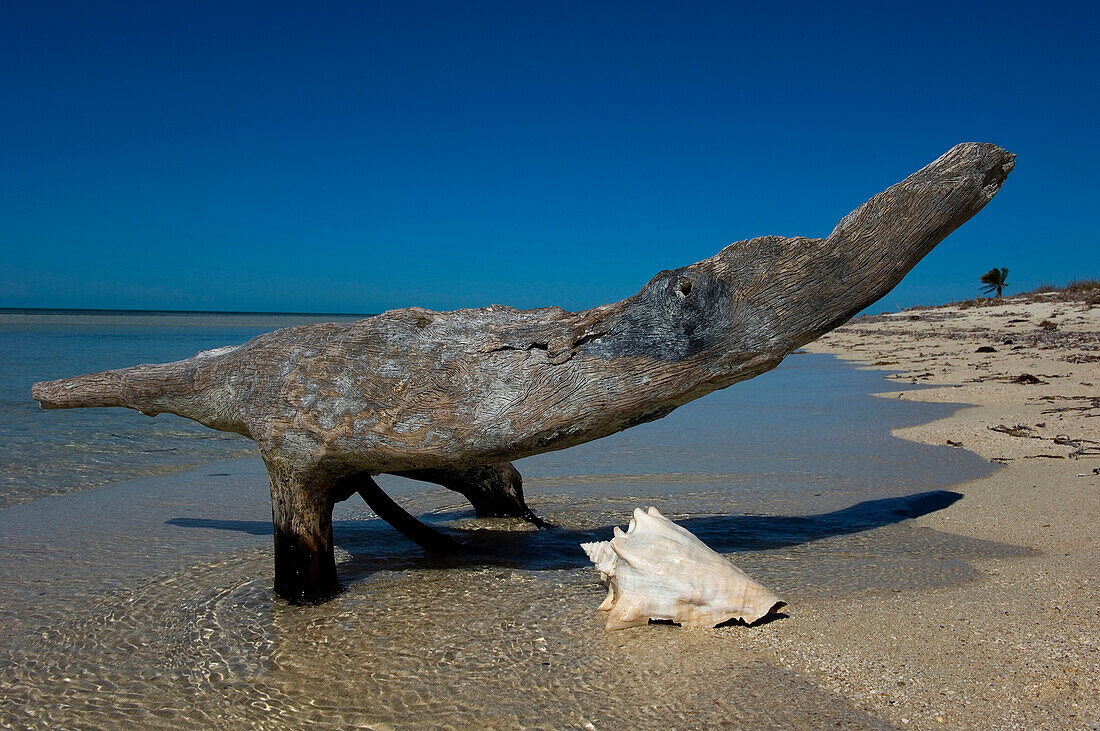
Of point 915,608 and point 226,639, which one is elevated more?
point 915,608

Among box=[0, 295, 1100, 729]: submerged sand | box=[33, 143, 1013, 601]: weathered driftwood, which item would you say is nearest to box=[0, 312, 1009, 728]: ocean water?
box=[0, 295, 1100, 729]: submerged sand

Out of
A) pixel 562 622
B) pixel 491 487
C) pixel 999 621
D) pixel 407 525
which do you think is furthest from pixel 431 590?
pixel 999 621

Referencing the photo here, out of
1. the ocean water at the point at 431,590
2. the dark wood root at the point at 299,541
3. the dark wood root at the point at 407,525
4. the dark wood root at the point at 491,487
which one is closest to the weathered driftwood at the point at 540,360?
the dark wood root at the point at 299,541

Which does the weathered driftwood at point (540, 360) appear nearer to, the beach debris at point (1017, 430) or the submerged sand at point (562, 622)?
A: the submerged sand at point (562, 622)

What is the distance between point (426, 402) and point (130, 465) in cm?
556

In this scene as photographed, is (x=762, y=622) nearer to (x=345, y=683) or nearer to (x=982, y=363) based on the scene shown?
(x=345, y=683)

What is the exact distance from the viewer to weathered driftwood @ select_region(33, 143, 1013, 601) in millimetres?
3396

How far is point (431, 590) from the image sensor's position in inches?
153

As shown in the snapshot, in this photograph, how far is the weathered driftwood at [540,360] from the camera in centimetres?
340

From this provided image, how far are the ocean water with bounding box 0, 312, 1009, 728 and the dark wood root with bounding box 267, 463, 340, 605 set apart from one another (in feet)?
0.39

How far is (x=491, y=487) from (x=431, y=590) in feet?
4.27

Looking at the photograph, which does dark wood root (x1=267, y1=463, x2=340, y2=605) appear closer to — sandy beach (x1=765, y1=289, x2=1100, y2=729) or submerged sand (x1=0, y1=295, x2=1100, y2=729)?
submerged sand (x1=0, y1=295, x2=1100, y2=729)

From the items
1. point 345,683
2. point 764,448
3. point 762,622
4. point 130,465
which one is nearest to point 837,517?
point 762,622

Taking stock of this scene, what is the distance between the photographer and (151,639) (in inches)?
132
